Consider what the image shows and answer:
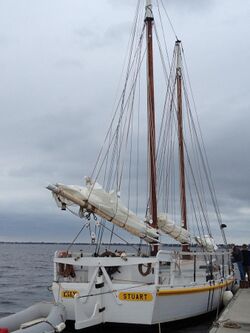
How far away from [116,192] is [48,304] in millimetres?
4684

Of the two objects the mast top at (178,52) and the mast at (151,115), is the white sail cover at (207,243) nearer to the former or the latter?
the mast at (151,115)

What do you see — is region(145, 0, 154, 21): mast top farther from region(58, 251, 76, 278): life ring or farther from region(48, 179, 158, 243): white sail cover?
region(58, 251, 76, 278): life ring

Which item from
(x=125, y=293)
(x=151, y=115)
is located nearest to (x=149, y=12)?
(x=151, y=115)

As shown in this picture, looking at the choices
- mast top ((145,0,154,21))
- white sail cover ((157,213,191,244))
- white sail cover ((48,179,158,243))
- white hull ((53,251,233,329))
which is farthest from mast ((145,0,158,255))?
white hull ((53,251,233,329))

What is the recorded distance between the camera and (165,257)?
15844 millimetres

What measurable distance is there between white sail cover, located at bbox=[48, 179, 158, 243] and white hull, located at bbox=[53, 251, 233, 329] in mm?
1549

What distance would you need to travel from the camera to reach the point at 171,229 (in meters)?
21.7

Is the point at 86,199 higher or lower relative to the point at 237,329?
higher

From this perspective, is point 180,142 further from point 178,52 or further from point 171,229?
point 171,229

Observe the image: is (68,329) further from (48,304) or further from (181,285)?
(181,285)

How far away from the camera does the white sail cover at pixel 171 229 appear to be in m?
21.3

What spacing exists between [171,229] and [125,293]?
6.88 m

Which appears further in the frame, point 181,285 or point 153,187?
point 153,187

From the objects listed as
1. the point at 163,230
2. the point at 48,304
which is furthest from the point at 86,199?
the point at 163,230
